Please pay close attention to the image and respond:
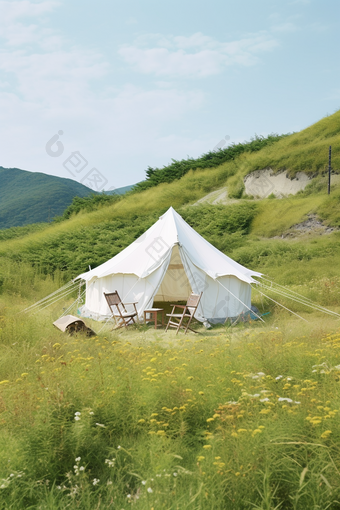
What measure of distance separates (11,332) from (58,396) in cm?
228

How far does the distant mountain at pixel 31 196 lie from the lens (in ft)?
197

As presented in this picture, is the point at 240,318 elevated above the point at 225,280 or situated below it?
below

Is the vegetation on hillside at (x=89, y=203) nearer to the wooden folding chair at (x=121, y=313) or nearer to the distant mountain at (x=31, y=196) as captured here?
the wooden folding chair at (x=121, y=313)

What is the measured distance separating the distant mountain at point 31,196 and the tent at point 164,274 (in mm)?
44238

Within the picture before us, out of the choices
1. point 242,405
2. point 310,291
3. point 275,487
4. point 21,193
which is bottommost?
point 310,291

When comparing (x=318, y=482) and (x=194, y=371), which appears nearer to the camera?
(x=318, y=482)

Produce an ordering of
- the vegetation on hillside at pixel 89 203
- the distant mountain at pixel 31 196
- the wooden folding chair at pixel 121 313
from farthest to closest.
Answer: the distant mountain at pixel 31 196, the vegetation on hillside at pixel 89 203, the wooden folding chair at pixel 121 313

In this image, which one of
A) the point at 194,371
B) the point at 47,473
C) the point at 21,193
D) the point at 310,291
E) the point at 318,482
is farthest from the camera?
the point at 21,193

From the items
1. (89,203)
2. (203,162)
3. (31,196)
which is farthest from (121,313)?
(31,196)

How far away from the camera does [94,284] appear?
31.3 ft

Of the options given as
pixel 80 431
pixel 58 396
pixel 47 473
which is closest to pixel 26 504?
pixel 47 473

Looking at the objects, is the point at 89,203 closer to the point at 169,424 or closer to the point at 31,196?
the point at 169,424

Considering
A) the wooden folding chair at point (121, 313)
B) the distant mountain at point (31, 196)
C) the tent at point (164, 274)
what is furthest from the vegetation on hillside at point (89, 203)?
the distant mountain at point (31, 196)

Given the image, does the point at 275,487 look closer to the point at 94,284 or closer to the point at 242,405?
the point at 242,405
